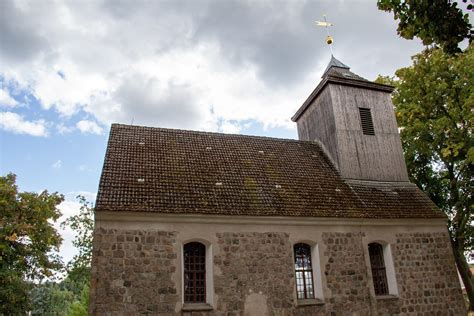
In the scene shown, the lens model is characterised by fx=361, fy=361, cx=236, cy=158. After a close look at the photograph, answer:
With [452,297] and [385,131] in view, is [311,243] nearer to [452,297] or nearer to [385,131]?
[452,297]

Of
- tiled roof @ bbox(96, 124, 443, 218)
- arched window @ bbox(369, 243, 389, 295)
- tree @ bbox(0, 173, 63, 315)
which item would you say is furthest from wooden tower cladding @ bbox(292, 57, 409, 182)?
tree @ bbox(0, 173, 63, 315)

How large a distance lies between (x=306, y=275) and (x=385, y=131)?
8.32 m

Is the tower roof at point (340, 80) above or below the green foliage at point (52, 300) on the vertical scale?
above

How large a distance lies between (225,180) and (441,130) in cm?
1069

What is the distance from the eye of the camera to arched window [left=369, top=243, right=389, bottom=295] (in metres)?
12.6

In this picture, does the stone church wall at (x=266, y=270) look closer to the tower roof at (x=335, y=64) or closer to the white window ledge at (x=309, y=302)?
the white window ledge at (x=309, y=302)

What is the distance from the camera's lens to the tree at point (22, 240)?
15.2 m

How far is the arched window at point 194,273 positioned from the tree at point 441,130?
11807 millimetres

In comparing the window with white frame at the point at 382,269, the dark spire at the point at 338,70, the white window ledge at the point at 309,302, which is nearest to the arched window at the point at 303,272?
the white window ledge at the point at 309,302

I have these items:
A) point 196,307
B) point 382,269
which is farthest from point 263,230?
point 382,269

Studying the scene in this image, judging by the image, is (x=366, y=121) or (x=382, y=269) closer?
(x=382, y=269)

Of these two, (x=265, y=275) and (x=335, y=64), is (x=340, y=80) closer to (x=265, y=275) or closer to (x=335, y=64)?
(x=335, y=64)

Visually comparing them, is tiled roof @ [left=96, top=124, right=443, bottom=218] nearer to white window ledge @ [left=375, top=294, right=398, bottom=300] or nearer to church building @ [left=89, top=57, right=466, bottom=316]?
church building @ [left=89, top=57, right=466, bottom=316]

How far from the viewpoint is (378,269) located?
12875 millimetres
